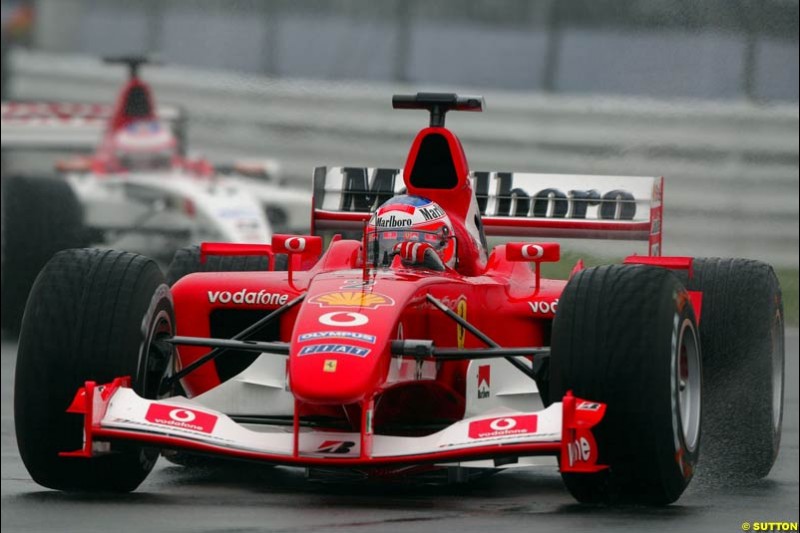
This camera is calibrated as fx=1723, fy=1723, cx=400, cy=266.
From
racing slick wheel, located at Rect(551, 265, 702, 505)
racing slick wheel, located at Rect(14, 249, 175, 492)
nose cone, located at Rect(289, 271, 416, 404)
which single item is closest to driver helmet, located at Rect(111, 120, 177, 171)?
racing slick wheel, located at Rect(14, 249, 175, 492)

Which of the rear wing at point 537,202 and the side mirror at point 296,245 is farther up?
the rear wing at point 537,202

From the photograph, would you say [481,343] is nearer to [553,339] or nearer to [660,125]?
[553,339]

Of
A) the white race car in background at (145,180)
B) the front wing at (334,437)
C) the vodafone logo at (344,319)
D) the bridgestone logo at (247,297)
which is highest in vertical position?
the white race car in background at (145,180)

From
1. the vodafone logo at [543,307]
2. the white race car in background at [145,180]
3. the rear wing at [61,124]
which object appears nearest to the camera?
the vodafone logo at [543,307]

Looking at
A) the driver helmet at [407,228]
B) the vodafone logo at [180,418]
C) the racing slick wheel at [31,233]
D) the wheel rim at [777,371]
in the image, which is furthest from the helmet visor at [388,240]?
the racing slick wheel at [31,233]

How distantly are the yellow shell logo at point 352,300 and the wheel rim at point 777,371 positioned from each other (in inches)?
108

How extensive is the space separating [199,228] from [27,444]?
11391 mm

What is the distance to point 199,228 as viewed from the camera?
18531mm

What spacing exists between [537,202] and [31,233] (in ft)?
21.3

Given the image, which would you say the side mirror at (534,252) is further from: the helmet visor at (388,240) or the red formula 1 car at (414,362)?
the helmet visor at (388,240)

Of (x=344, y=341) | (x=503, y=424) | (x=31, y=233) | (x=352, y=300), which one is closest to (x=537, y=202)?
(x=352, y=300)

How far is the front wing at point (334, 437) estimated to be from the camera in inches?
263

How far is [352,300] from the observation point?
734 centimetres

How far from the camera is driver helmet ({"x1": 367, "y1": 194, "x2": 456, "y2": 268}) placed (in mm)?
8398
